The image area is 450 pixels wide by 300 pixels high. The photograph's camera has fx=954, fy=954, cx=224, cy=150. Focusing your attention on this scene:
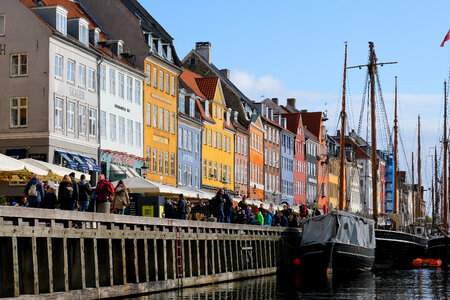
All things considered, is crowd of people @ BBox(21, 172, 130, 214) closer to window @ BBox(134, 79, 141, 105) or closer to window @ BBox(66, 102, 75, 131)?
window @ BBox(66, 102, 75, 131)

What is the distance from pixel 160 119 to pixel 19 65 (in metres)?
16.8

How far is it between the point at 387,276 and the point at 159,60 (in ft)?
86.9

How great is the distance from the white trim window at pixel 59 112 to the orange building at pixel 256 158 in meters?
42.0

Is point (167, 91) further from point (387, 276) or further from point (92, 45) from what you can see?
point (387, 276)

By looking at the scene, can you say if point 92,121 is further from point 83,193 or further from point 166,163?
point 83,193

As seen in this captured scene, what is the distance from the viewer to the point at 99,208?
89.5ft

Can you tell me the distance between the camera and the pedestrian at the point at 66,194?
2620 cm

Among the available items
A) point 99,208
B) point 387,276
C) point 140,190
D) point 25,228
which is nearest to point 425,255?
point 387,276

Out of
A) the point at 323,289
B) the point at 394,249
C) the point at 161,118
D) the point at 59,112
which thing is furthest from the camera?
the point at 161,118

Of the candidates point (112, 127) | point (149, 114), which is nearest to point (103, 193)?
point (112, 127)

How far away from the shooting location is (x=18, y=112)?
4756 cm

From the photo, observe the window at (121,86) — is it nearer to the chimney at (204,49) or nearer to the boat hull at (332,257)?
the boat hull at (332,257)

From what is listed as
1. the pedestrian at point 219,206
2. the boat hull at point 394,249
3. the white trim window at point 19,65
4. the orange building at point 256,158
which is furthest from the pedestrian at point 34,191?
the orange building at point 256,158

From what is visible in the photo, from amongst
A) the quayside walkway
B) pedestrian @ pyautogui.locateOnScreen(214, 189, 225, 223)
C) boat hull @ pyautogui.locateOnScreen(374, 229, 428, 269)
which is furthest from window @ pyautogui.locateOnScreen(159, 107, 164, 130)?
pedestrian @ pyautogui.locateOnScreen(214, 189, 225, 223)
